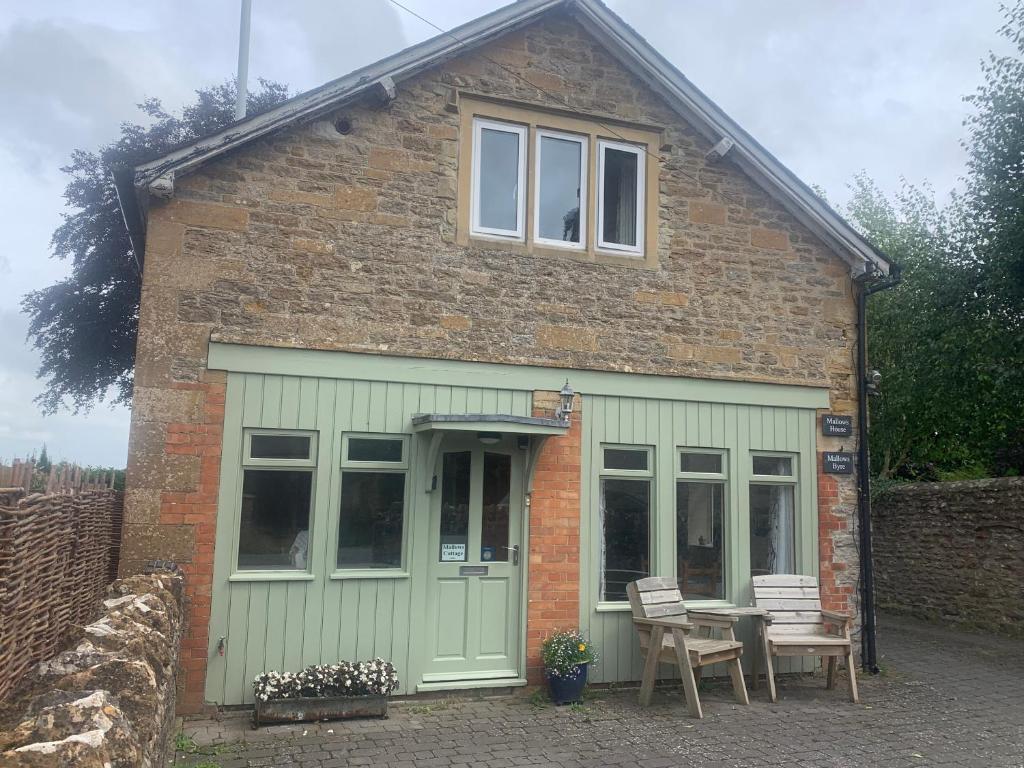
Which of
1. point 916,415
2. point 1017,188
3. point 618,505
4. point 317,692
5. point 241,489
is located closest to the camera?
point 317,692

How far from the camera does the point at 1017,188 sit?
13.4 m

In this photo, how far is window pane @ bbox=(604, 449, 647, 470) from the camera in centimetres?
864

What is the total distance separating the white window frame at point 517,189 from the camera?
836cm

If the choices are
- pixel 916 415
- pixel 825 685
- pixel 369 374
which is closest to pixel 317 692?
pixel 369 374

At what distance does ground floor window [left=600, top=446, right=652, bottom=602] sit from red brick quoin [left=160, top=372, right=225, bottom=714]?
3.70 metres

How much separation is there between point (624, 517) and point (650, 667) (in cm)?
150

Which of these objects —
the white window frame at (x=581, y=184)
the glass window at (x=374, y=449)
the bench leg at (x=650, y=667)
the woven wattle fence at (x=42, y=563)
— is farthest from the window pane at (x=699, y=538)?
the woven wattle fence at (x=42, y=563)

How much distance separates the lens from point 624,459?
8.70m

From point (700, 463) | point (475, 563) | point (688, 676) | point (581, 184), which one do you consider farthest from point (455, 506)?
point (581, 184)

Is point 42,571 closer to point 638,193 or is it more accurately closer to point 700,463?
point 700,463

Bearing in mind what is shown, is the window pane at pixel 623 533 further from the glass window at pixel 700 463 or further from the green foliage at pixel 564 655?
the green foliage at pixel 564 655

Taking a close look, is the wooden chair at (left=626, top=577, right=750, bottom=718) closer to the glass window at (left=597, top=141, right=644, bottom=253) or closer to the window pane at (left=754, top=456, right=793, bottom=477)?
the window pane at (left=754, top=456, right=793, bottom=477)

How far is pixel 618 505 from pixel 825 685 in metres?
2.87

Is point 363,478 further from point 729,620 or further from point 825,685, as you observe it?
point 825,685
